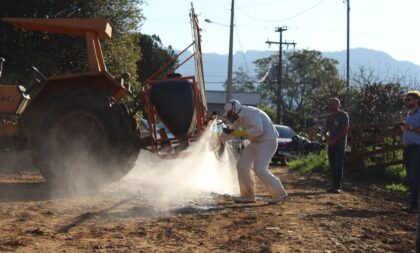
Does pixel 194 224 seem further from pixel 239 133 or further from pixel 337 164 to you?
pixel 337 164

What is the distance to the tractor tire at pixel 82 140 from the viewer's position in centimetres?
911

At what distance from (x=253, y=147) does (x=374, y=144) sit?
6.17m

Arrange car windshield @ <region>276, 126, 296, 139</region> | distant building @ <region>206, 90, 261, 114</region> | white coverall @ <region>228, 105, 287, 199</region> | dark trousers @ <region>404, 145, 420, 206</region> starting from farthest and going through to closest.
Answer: distant building @ <region>206, 90, 261, 114</region> → car windshield @ <region>276, 126, 296, 139</region> → white coverall @ <region>228, 105, 287, 199</region> → dark trousers @ <region>404, 145, 420, 206</region>

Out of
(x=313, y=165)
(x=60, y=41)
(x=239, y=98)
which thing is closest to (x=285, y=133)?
(x=313, y=165)

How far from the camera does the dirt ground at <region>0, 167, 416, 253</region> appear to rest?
20.0ft

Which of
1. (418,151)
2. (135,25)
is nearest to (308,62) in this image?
(135,25)

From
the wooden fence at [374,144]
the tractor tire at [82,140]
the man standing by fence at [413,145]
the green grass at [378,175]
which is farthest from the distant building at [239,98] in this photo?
the man standing by fence at [413,145]

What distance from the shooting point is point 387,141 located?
15141 mm

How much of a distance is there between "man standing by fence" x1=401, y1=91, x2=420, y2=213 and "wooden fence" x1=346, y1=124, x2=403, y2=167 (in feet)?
15.3

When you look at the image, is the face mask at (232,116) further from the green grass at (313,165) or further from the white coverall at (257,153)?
the green grass at (313,165)

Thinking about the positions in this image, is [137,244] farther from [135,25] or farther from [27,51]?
[135,25]

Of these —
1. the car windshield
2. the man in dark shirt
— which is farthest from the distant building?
the man in dark shirt

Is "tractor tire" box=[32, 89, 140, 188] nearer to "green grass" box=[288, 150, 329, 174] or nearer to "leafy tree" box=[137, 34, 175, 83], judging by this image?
"green grass" box=[288, 150, 329, 174]

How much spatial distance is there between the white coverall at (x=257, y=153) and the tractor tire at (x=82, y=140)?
1840mm
